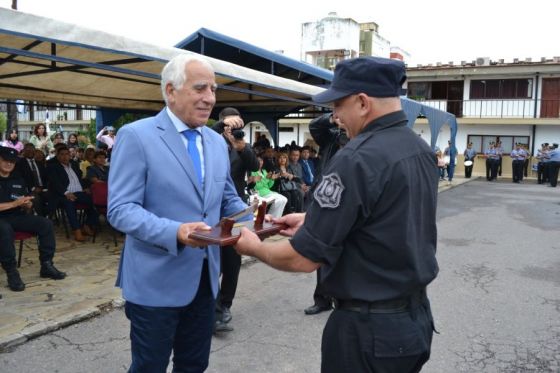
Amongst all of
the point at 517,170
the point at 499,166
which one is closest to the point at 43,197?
the point at 517,170

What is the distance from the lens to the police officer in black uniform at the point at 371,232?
1.62m

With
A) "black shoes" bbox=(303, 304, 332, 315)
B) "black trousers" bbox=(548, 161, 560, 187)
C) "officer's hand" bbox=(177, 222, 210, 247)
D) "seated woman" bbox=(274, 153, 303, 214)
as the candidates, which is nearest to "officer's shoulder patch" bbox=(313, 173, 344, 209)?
"officer's hand" bbox=(177, 222, 210, 247)

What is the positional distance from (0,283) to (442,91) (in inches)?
1164

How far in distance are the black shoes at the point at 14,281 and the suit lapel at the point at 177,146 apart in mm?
3740

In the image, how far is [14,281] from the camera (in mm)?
5035

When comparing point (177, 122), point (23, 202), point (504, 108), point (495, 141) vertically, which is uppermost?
point (504, 108)

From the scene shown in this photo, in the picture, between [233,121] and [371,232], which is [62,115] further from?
[371,232]

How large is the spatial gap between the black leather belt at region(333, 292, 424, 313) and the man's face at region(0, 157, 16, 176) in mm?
4949

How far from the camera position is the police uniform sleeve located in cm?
159

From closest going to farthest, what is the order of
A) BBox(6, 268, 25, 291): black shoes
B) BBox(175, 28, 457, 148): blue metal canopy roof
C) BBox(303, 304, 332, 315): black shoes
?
BBox(303, 304, 332, 315): black shoes
BBox(6, 268, 25, 291): black shoes
BBox(175, 28, 457, 148): blue metal canopy roof

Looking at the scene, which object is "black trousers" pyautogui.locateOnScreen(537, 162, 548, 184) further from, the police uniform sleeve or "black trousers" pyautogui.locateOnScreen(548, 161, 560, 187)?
the police uniform sleeve

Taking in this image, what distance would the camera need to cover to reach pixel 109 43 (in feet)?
15.7

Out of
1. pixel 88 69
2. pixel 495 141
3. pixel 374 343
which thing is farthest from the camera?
pixel 495 141

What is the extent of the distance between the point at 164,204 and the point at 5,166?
4.18 meters
